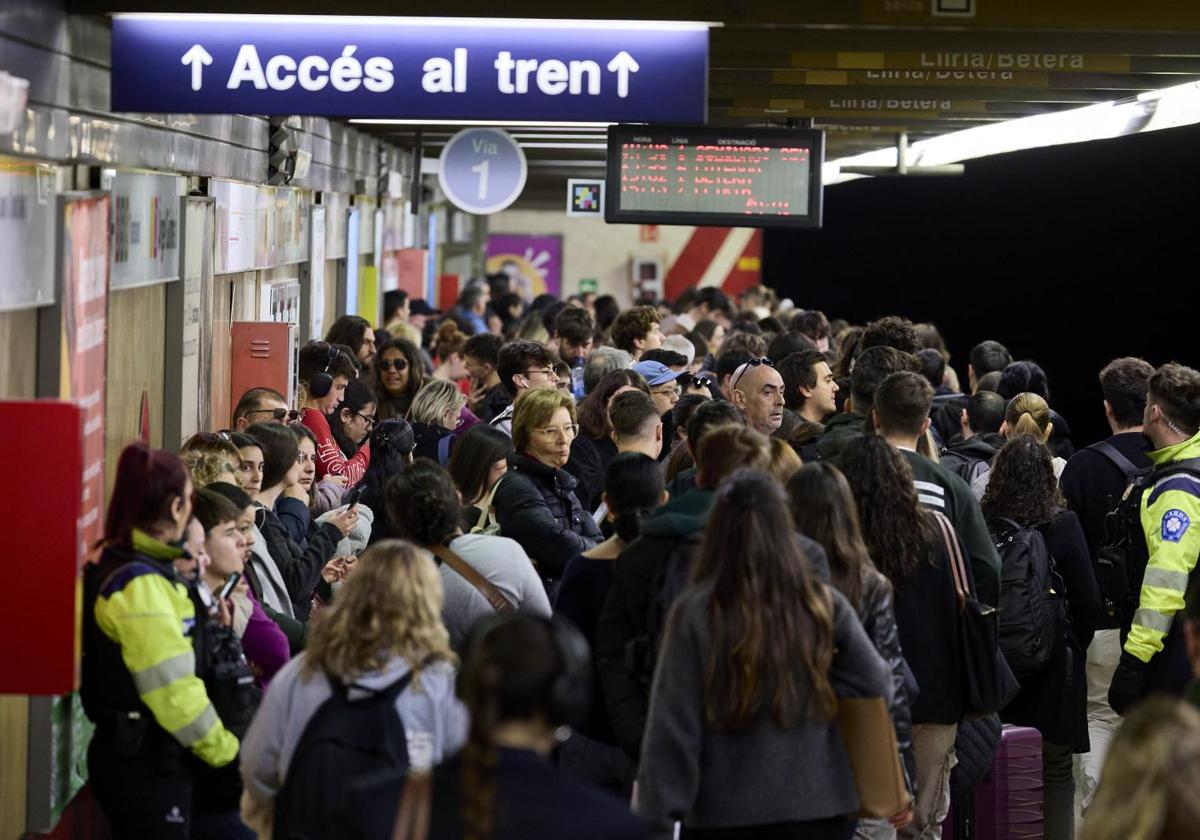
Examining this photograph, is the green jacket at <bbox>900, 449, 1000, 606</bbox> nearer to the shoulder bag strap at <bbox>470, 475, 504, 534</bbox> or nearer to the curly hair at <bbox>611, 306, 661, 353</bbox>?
the shoulder bag strap at <bbox>470, 475, 504, 534</bbox>

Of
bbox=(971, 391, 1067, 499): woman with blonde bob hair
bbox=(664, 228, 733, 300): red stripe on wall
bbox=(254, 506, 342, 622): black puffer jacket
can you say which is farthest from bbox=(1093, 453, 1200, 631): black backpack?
bbox=(664, 228, 733, 300): red stripe on wall

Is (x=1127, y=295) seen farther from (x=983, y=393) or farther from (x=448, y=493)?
(x=448, y=493)

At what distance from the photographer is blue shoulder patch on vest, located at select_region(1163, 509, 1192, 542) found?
5.88 metres

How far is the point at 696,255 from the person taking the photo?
3359cm

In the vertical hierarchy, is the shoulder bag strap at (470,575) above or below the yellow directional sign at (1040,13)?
below

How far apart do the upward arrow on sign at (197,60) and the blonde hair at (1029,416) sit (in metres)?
3.68

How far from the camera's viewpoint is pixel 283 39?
6.15 m

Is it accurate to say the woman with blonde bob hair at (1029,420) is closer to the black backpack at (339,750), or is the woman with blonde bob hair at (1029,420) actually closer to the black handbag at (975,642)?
the black handbag at (975,642)

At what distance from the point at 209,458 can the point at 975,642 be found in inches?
92.4

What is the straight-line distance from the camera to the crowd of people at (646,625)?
262 cm

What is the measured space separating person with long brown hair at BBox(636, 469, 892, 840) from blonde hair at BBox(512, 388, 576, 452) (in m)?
2.24

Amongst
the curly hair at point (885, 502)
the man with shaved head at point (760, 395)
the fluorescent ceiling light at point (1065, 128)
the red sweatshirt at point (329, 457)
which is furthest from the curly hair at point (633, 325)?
the curly hair at point (885, 502)

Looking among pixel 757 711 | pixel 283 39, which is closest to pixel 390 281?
pixel 283 39

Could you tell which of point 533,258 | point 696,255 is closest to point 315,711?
point 696,255
